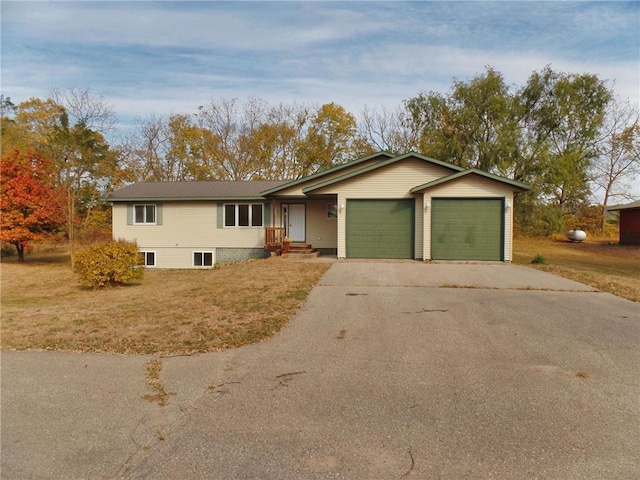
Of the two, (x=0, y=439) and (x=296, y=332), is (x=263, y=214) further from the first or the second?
(x=0, y=439)

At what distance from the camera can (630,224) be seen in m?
27.7

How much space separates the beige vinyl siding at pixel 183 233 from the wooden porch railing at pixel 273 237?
1.26m

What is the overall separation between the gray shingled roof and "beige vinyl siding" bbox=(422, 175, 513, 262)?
746 cm

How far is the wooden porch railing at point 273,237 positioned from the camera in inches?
685

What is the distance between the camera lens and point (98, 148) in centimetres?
2122

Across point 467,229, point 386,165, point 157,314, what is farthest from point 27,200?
point 467,229

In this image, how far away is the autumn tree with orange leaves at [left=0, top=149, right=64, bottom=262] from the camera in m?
17.8

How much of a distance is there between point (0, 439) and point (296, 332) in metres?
3.58

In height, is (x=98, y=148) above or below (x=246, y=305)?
above

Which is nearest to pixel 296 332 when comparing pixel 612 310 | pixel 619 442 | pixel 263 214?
pixel 619 442

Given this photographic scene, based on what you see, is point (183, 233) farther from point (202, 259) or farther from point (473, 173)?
point (473, 173)

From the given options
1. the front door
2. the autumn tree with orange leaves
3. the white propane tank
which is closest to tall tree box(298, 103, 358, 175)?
the front door

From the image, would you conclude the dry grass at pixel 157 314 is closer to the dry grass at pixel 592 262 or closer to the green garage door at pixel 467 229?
the green garage door at pixel 467 229

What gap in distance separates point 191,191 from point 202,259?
342 centimetres
